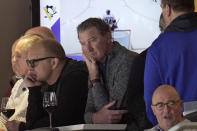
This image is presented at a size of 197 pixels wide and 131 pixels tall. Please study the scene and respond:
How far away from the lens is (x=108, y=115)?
9.23 ft

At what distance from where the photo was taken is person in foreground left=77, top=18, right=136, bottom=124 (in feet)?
9.62

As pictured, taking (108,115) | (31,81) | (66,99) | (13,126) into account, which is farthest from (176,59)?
(13,126)

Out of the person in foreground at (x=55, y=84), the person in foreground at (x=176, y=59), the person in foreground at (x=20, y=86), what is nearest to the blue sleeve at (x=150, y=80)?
the person in foreground at (x=176, y=59)

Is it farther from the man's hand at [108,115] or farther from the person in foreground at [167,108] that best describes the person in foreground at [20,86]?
the person in foreground at [167,108]

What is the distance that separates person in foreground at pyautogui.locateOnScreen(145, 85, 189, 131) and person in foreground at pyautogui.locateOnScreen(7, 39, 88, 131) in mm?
940

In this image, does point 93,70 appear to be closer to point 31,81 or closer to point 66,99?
point 66,99

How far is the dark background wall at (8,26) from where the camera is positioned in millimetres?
5809

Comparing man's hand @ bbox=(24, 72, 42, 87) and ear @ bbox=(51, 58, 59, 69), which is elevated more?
ear @ bbox=(51, 58, 59, 69)

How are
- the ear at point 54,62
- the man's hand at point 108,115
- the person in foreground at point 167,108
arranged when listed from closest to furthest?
the person in foreground at point 167,108 → the man's hand at point 108,115 → the ear at point 54,62

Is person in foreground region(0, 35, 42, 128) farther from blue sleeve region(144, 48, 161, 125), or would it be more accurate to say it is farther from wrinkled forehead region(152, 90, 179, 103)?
wrinkled forehead region(152, 90, 179, 103)

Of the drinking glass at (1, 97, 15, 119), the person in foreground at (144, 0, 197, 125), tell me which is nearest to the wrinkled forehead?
the person in foreground at (144, 0, 197, 125)

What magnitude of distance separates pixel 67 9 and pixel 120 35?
2.44 ft

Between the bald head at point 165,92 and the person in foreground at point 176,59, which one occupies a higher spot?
the person in foreground at point 176,59

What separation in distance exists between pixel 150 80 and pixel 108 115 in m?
0.46
